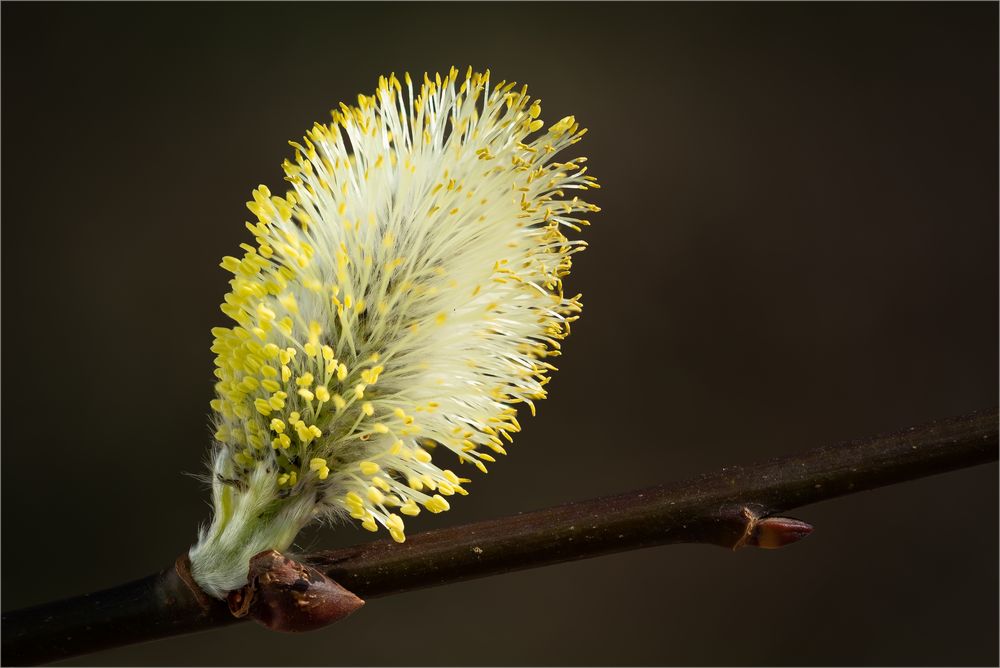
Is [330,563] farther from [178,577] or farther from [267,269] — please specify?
[267,269]

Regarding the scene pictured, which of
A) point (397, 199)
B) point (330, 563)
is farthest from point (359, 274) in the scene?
point (330, 563)

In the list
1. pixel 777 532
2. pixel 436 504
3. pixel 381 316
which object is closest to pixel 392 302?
pixel 381 316

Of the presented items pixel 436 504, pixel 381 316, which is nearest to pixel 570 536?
pixel 436 504

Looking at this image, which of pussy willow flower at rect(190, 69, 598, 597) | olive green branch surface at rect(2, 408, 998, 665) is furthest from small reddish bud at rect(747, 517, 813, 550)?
pussy willow flower at rect(190, 69, 598, 597)

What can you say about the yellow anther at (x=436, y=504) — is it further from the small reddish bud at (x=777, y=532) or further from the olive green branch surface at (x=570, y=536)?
the small reddish bud at (x=777, y=532)

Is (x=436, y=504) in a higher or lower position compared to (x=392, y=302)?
lower

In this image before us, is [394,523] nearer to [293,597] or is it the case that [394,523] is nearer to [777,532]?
[293,597]
